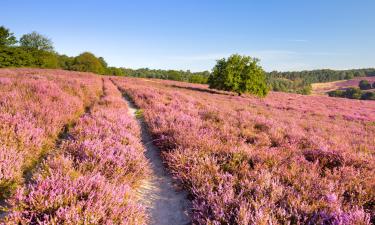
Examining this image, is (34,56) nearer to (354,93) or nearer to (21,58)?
(21,58)

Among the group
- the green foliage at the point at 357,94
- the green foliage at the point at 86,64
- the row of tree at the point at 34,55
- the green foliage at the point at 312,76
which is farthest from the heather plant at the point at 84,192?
the green foliage at the point at 312,76

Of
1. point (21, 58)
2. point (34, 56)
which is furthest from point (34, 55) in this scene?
point (21, 58)

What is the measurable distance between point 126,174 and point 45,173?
115 cm

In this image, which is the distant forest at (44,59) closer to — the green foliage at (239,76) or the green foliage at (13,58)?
the green foliage at (13,58)

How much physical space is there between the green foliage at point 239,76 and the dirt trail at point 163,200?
2822cm

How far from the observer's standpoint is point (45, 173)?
318cm

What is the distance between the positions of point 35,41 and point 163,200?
96.9m

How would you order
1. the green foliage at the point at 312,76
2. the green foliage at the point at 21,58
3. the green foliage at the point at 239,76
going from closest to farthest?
the green foliage at the point at 239,76
the green foliage at the point at 21,58
the green foliage at the point at 312,76

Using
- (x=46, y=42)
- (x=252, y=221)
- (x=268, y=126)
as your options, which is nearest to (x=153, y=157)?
(x=252, y=221)

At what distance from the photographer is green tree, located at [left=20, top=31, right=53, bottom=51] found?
80.8 metres

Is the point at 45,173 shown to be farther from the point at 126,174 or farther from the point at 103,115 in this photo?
the point at 103,115

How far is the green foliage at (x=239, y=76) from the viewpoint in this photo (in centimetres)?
3173

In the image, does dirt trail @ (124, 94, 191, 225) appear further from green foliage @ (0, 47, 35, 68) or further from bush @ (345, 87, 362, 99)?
bush @ (345, 87, 362, 99)

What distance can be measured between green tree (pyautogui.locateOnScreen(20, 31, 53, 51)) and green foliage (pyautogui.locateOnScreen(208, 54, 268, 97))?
73.2 m
